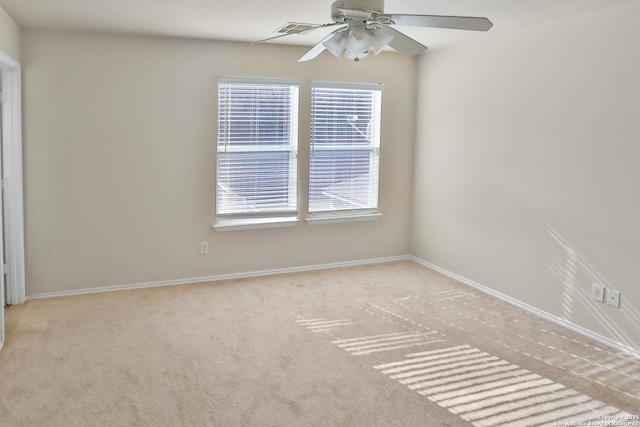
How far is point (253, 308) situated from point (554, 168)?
2487 millimetres

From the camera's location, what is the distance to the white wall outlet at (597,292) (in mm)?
3777

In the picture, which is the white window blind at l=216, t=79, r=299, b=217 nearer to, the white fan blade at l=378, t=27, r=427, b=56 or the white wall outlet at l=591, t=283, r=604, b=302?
the white fan blade at l=378, t=27, r=427, b=56

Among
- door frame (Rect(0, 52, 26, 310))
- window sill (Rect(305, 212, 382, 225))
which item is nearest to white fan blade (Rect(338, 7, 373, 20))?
door frame (Rect(0, 52, 26, 310))

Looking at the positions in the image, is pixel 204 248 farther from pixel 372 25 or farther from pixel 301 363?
pixel 372 25

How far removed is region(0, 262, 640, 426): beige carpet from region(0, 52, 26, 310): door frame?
0.73 feet

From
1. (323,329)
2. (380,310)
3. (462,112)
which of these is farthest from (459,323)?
(462,112)

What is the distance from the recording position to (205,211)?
5.06m

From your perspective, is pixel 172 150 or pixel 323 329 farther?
pixel 172 150

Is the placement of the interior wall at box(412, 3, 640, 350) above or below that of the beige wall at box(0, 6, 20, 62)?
below

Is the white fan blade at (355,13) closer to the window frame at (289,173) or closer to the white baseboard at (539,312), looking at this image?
the window frame at (289,173)

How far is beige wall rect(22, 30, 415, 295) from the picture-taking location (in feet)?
14.7

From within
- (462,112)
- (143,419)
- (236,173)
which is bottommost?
(143,419)

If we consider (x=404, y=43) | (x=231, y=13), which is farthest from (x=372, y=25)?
(x=231, y=13)

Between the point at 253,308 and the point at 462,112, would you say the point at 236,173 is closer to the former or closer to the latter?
the point at 253,308
